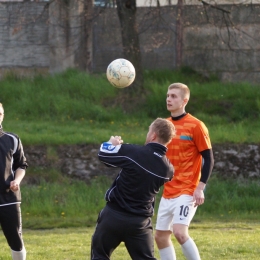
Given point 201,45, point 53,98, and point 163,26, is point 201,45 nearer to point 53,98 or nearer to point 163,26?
point 163,26

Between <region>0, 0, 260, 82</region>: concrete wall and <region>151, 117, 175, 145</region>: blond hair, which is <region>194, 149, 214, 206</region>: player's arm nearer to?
<region>151, 117, 175, 145</region>: blond hair

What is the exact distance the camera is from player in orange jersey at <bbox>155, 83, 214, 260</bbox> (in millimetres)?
6371

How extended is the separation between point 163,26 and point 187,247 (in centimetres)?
1144

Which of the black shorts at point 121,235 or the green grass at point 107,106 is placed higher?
the black shorts at point 121,235

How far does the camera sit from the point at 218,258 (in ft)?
24.2

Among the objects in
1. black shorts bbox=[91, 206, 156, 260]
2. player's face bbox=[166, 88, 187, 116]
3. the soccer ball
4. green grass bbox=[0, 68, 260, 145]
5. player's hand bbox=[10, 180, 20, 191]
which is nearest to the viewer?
black shorts bbox=[91, 206, 156, 260]

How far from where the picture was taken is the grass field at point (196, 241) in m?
7.66

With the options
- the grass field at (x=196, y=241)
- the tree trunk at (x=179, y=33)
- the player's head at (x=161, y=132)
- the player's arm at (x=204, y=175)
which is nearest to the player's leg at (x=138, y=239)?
the player's head at (x=161, y=132)

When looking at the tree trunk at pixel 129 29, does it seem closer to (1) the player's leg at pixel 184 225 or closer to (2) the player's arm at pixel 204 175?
(2) the player's arm at pixel 204 175

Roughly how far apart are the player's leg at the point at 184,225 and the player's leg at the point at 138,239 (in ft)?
3.23

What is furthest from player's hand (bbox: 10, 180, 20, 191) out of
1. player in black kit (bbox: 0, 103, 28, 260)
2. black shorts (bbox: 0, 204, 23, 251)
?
black shorts (bbox: 0, 204, 23, 251)

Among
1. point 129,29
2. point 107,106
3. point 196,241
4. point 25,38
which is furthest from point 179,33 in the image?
point 196,241

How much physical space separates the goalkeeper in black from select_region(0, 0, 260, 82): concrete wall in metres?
11.4

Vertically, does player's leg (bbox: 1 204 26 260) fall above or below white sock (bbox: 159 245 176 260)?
above
